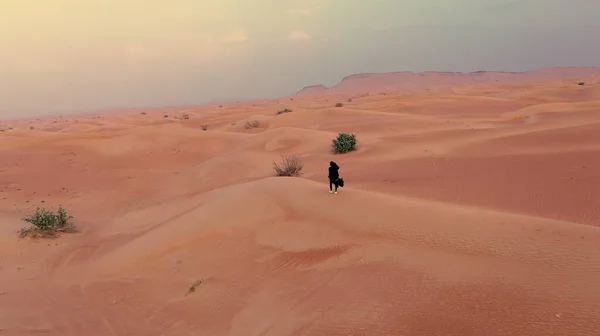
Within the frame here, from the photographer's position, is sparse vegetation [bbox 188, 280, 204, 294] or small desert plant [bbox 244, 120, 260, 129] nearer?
sparse vegetation [bbox 188, 280, 204, 294]

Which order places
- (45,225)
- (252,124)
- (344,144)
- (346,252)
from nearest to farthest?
(346,252)
(45,225)
(344,144)
(252,124)

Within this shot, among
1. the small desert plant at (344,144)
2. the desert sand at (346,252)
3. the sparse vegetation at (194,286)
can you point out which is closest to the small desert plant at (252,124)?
the small desert plant at (344,144)

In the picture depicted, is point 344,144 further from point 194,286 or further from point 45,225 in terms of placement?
point 194,286

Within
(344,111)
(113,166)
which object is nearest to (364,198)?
(113,166)

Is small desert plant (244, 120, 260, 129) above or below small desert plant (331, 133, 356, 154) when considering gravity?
above

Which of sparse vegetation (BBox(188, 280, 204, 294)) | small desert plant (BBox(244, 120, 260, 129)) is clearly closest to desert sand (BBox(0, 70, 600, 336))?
sparse vegetation (BBox(188, 280, 204, 294))

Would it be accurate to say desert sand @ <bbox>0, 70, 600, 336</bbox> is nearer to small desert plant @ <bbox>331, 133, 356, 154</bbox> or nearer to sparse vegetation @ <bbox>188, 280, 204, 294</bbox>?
sparse vegetation @ <bbox>188, 280, 204, 294</bbox>

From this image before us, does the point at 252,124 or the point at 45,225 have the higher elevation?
the point at 252,124

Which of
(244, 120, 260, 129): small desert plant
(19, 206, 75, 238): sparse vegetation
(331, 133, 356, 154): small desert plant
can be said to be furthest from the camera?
(244, 120, 260, 129): small desert plant

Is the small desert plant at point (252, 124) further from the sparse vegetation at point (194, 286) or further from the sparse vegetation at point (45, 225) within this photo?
the sparse vegetation at point (194, 286)

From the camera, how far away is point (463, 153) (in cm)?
1403

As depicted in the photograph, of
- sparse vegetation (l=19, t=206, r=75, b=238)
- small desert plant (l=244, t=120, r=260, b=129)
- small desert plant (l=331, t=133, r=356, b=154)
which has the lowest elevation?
sparse vegetation (l=19, t=206, r=75, b=238)

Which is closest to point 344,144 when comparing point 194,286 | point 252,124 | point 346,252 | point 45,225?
point 45,225

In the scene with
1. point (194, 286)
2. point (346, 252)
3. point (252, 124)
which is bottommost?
point (194, 286)
